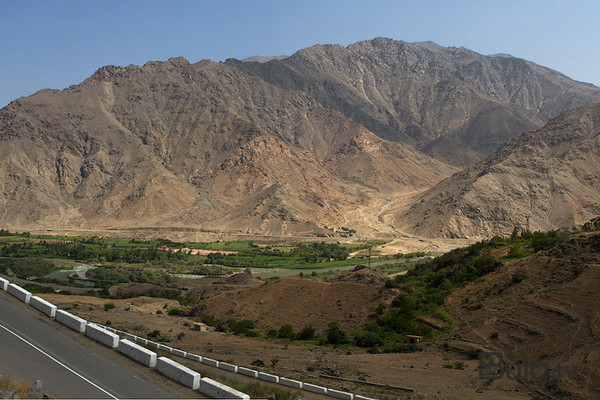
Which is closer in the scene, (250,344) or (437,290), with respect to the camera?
(250,344)

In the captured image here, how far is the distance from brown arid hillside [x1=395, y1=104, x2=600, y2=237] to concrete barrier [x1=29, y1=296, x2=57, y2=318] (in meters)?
85.9

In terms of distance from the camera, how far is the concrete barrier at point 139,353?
45.5 ft

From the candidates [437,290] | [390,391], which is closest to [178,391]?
[390,391]

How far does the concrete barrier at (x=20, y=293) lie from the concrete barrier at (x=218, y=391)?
30.4 ft

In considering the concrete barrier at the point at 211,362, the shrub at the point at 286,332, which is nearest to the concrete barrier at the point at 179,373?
the concrete barrier at the point at 211,362

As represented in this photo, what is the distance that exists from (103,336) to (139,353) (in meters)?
1.83

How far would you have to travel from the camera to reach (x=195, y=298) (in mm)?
47031

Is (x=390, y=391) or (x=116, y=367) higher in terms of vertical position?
(x=116, y=367)

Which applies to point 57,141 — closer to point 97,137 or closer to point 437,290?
point 97,137

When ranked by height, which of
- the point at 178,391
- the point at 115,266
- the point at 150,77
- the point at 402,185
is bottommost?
the point at 115,266

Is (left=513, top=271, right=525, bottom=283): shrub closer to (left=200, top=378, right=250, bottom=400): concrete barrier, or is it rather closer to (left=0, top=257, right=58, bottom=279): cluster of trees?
(left=200, top=378, right=250, bottom=400): concrete barrier

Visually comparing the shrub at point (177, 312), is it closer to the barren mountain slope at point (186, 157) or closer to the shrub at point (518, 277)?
the shrub at point (518, 277)

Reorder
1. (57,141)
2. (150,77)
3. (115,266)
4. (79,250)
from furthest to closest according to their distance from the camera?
1. (150,77)
2. (57,141)
3. (79,250)
4. (115,266)

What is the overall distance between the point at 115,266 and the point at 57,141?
274ft
